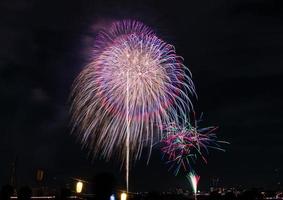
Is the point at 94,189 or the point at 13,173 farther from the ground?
the point at 13,173

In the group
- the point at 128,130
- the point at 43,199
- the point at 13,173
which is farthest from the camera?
the point at 13,173

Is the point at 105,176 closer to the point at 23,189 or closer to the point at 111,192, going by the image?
the point at 111,192

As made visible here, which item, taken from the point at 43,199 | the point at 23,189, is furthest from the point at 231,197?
the point at 43,199

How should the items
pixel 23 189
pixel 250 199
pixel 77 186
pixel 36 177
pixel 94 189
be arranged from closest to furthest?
pixel 94 189 < pixel 23 189 < pixel 250 199 < pixel 77 186 < pixel 36 177

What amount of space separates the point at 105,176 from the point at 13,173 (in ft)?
215

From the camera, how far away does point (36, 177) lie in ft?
86.9

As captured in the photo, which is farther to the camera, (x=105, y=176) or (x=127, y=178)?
(x=127, y=178)

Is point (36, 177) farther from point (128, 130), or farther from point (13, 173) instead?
point (13, 173)

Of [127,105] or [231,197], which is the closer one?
[231,197]

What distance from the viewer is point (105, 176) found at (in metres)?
7.85

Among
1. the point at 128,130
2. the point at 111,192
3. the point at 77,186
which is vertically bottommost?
the point at 111,192

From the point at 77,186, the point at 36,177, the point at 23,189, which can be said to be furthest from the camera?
the point at 36,177

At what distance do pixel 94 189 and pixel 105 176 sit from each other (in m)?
0.32

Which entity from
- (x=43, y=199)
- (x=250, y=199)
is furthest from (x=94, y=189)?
(x=43, y=199)
